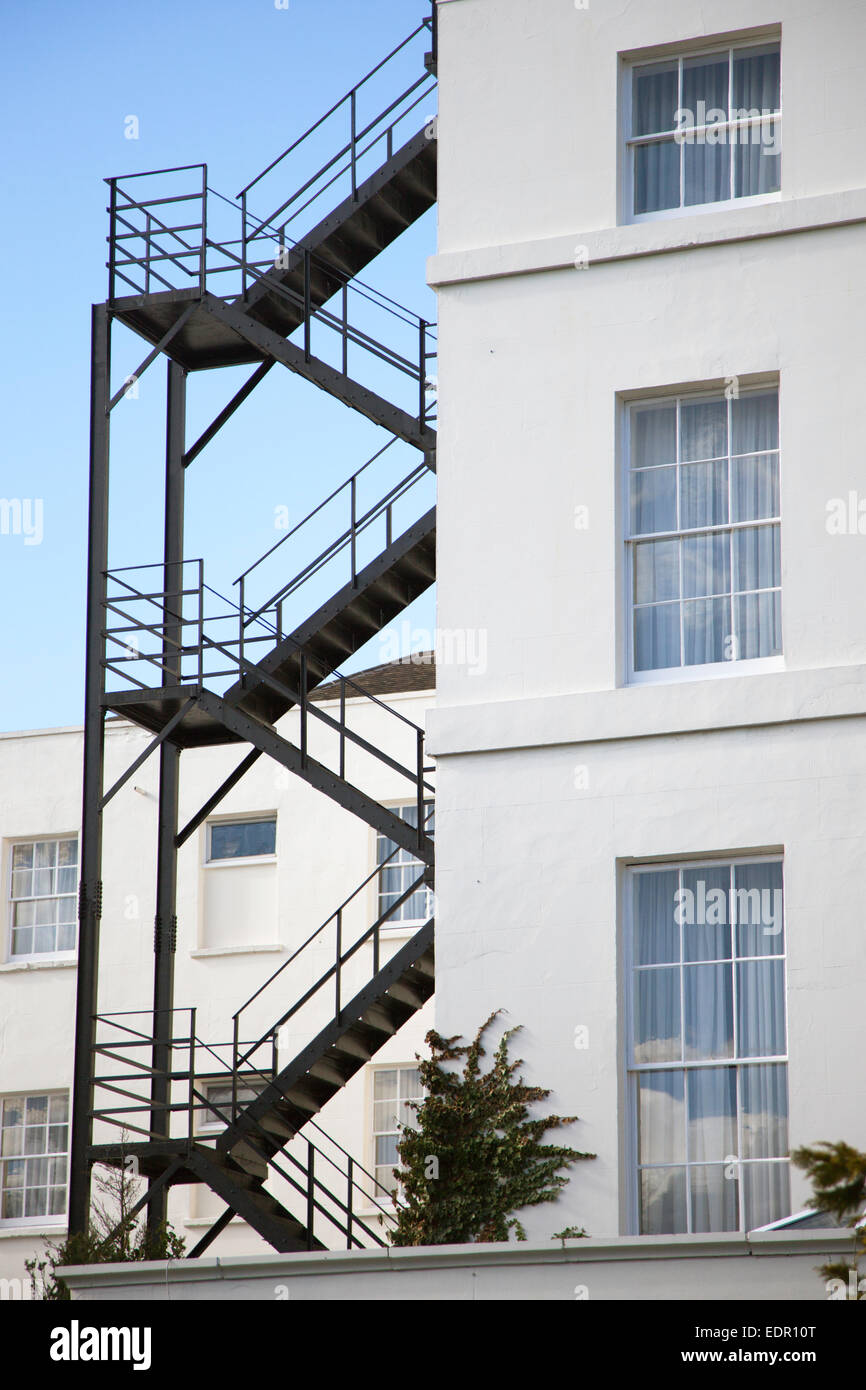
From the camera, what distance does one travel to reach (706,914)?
13.6 meters

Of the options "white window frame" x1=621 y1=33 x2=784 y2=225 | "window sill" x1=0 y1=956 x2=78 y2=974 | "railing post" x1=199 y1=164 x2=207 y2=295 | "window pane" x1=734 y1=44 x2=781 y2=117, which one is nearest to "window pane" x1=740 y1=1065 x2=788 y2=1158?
"white window frame" x1=621 y1=33 x2=784 y2=225

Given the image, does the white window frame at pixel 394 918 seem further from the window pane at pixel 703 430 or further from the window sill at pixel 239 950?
the window pane at pixel 703 430

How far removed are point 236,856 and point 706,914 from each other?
1420 cm

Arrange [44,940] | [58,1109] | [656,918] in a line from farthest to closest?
[44,940]
[58,1109]
[656,918]

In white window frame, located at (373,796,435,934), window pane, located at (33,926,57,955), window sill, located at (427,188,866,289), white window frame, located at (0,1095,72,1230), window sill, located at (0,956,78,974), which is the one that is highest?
window sill, located at (427,188,866,289)

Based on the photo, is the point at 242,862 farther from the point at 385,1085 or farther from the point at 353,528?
the point at 353,528

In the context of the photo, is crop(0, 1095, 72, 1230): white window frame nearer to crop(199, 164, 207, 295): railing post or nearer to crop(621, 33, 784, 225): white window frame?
crop(199, 164, 207, 295): railing post

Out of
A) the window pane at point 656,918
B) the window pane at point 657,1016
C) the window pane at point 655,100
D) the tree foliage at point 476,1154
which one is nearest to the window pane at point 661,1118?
the window pane at point 657,1016

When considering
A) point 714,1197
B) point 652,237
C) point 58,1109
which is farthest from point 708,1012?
point 58,1109

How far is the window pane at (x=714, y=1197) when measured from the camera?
1302 centimetres

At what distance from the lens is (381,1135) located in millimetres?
24922

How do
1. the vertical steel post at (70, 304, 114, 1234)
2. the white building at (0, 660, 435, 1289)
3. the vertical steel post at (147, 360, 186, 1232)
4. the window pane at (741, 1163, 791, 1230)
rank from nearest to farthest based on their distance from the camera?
the window pane at (741, 1163, 791, 1230) → the vertical steel post at (70, 304, 114, 1234) → the vertical steel post at (147, 360, 186, 1232) → the white building at (0, 660, 435, 1289)

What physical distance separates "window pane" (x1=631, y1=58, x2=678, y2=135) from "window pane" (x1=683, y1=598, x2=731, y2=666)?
3905 millimetres

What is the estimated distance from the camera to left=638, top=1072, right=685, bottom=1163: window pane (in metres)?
13.3
